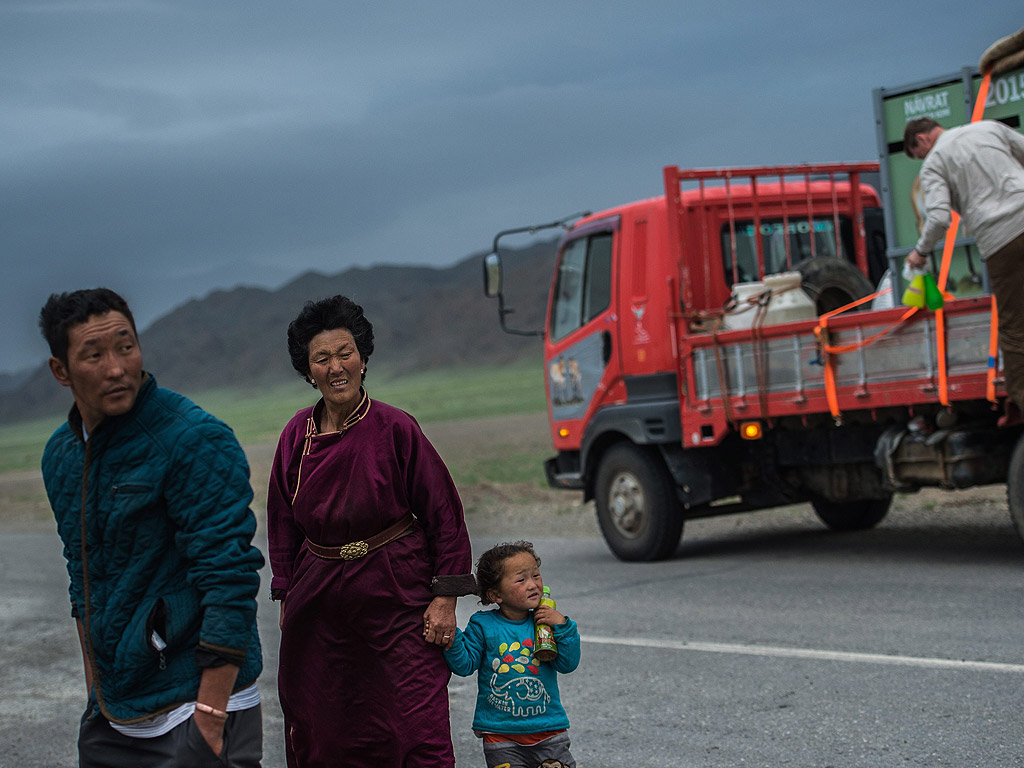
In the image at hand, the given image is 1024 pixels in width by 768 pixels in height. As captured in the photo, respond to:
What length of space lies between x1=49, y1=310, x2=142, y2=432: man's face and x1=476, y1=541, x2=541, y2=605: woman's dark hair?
1.10 metres

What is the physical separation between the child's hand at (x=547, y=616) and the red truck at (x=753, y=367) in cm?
521

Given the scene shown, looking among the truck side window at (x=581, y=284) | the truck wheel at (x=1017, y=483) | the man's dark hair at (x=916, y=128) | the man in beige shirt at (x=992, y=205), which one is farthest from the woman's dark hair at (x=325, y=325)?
the truck side window at (x=581, y=284)

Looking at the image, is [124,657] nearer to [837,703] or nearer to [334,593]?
[334,593]

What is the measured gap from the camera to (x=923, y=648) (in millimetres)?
6465

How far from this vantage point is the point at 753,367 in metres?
9.86

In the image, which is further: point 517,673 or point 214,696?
point 517,673

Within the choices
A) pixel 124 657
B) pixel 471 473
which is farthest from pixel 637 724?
pixel 471 473

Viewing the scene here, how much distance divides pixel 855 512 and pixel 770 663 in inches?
231

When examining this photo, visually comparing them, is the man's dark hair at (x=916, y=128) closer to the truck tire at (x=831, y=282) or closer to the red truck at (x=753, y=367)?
the red truck at (x=753, y=367)

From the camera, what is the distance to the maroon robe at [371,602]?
11.4ft

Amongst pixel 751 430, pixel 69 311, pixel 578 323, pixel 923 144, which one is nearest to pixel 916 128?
pixel 923 144

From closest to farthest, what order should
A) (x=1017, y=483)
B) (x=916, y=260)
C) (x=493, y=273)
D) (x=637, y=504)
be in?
(x=916, y=260)
(x=1017, y=483)
(x=637, y=504)
(x=493, y=273)

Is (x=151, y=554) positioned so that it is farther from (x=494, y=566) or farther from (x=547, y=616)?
(x=547, y=616)

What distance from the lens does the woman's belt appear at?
11.4 feet
